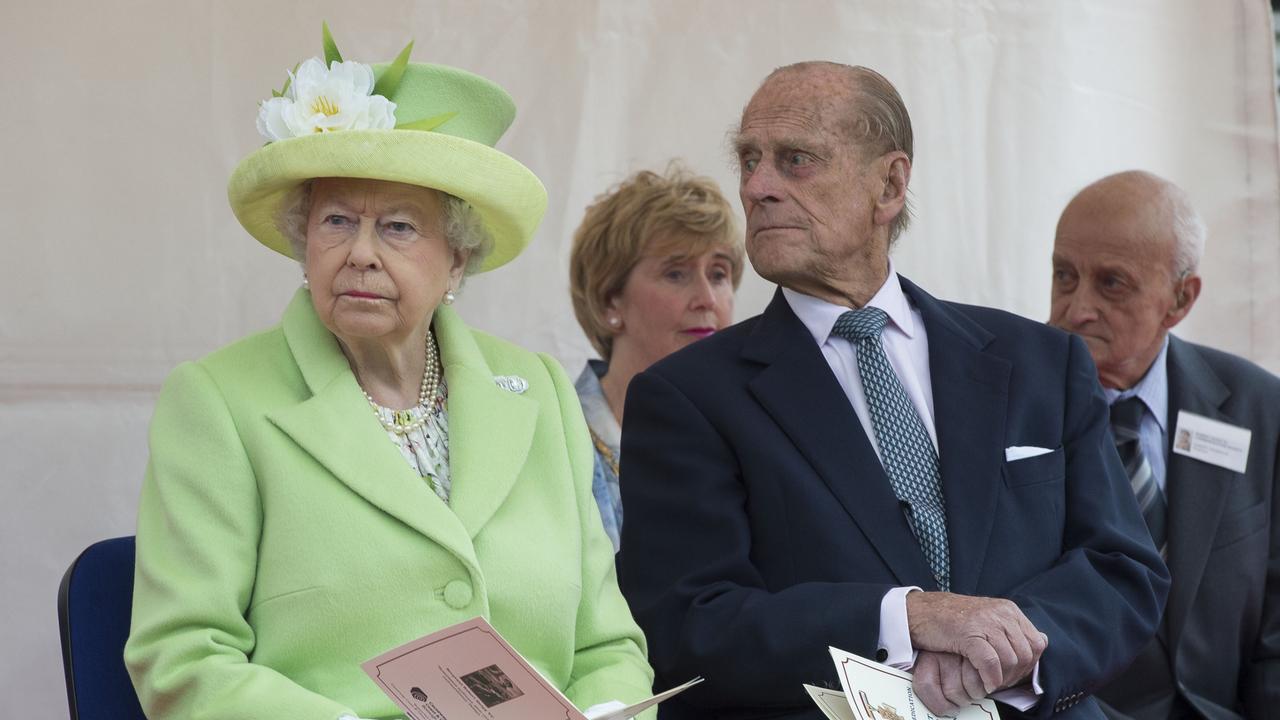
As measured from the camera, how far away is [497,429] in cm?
284

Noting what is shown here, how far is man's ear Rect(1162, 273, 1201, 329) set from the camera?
4086mm

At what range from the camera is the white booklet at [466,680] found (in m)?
2.22

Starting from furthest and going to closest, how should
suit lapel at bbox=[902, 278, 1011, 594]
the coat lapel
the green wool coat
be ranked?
suit lapel at bbox=[902, 278, 1011, 594] < the coat lapel < the green wool coat

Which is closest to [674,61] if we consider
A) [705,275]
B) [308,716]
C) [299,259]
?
[705,275]

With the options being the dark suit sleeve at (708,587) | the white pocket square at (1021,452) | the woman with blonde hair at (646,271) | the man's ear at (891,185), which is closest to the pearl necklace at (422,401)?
the dark suit sleeve at (708,587)

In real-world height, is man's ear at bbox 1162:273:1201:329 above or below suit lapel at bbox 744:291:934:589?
above

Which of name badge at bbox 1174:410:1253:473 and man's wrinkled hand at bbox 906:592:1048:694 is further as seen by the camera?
name badge at bbox 1174:410:1253:473

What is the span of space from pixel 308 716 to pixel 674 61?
8.43 ft

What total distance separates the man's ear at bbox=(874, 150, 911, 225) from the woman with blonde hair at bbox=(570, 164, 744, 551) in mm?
1111

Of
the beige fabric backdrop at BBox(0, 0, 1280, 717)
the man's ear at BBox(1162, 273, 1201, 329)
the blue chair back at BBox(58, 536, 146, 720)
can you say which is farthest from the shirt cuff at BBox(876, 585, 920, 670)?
the beige fabric backdrop at BBox(0, 0, 1280, 717)

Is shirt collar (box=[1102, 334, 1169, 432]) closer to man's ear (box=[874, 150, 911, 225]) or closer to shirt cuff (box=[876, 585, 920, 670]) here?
man's ear (box=[874, 150, 911, 225])

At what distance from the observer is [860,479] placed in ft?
9.64

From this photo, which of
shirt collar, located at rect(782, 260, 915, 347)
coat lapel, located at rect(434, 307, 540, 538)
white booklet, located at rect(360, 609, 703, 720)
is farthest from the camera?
shirt collar, located at rect(782, 260, 915, 347)

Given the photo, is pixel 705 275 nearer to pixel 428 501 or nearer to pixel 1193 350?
pixel 1193 350
